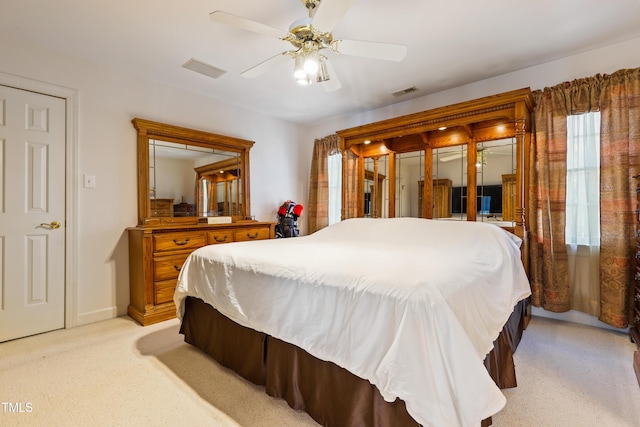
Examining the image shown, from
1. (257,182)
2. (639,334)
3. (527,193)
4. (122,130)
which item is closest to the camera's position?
(639,334)

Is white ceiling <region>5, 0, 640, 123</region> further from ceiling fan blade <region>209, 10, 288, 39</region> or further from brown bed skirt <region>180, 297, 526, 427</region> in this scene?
brown bed skirt <region>180, 297, 526, 427</region>

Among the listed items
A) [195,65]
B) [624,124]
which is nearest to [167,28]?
[195,65]

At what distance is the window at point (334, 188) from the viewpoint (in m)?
4.56

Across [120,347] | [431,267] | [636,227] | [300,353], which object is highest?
[636,227]

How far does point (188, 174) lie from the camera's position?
357 cm

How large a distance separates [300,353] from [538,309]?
2.68 metres

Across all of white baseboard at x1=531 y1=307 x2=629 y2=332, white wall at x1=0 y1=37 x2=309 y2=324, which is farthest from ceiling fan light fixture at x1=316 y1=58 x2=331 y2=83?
white baseboard at x1=531 y1=307 x2=629 y2=332

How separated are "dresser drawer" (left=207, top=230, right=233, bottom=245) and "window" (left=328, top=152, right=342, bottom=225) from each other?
1.63 metres

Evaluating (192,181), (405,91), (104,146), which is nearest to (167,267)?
(192,181)

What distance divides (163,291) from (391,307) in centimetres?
259

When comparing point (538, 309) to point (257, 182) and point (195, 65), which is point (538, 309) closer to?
point (257, 182)

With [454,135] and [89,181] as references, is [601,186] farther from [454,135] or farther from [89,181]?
[89,181]

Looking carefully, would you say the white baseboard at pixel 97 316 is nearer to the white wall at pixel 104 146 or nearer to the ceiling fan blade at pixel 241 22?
the white wall at pixel 104 146

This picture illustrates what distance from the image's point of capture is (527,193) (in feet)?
9.39
